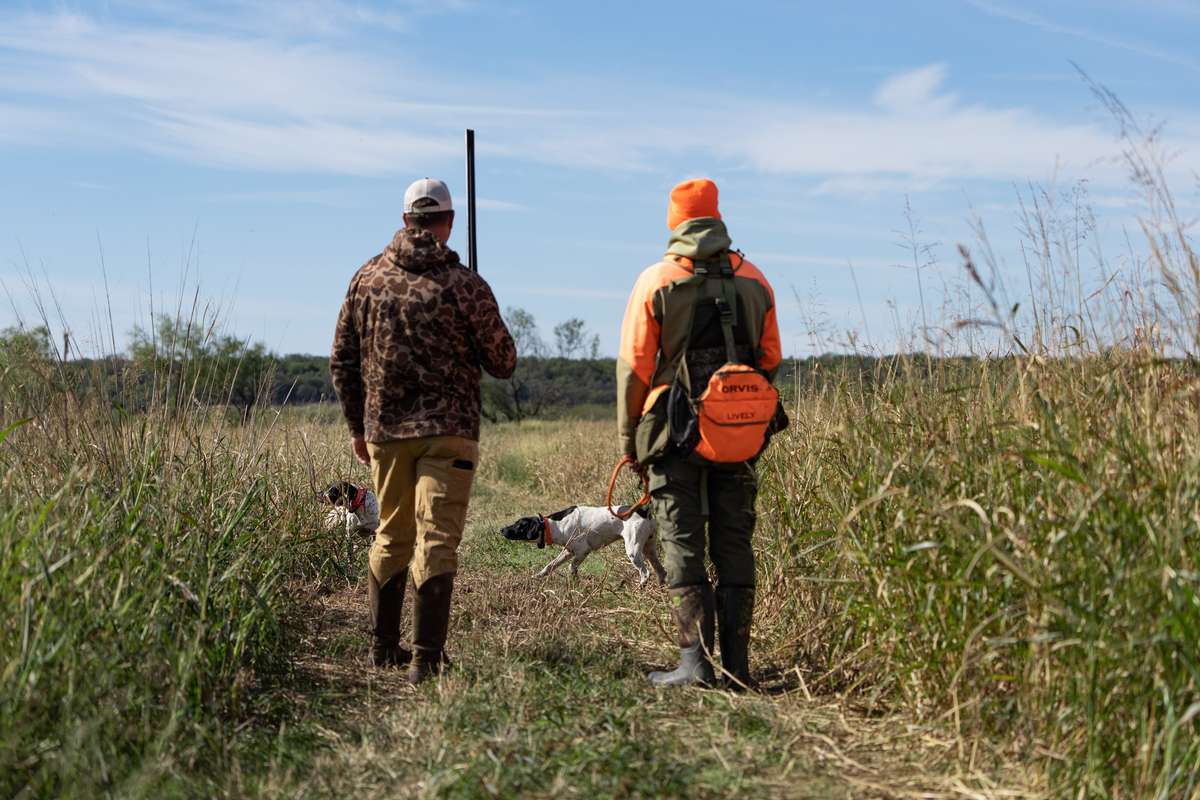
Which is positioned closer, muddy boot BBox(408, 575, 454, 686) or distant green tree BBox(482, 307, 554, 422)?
muddy boot BBox(408, 575, 454, 686)

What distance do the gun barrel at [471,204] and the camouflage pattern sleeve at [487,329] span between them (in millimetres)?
2133

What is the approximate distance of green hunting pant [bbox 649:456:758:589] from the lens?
4.61 meters

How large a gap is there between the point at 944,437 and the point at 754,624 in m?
1.79

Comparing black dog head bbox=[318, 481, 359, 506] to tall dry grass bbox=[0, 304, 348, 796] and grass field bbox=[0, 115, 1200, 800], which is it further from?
grass field bbox=[0, 115, 1200, 800]

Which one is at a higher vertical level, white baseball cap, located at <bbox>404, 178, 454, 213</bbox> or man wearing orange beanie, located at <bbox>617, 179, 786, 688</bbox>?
white baseball cap, located at <bbox>404, 178, 454, 213</bbox>

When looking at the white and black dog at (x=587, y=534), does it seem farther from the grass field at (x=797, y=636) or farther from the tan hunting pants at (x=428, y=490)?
the tan hunting pants at (x=428, y=490)

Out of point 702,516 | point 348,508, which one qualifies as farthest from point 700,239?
point 348,508

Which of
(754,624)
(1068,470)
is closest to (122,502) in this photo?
(754,624)

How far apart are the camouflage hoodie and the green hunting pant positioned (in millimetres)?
886

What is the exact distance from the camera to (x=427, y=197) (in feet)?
15.9

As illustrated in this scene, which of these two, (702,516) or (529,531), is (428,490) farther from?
(529,531)

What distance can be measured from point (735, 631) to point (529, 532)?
280 cm

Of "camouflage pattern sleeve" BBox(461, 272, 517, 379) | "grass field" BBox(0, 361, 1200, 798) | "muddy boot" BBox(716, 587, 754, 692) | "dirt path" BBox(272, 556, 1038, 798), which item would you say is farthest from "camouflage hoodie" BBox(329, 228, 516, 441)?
"muddy boot" BBox(716, 587, 754, 692)

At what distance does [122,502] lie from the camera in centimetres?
480
